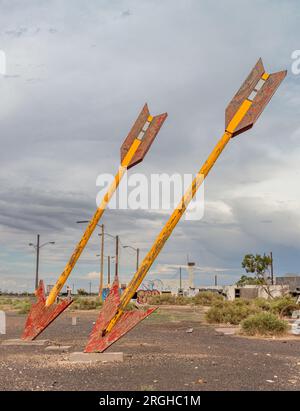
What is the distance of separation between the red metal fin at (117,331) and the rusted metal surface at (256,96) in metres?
4.31

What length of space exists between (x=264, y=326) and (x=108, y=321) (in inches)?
363

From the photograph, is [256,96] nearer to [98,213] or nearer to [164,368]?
[98,213]

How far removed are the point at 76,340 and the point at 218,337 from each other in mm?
4874

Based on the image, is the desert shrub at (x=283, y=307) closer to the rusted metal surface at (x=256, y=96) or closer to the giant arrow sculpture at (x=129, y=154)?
the giant arrow sculpture at (x=129, y=154)

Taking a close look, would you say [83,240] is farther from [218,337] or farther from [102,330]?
[218,337]

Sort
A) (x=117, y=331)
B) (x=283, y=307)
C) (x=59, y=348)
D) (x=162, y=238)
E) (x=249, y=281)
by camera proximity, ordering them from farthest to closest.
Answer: (x=249, y=281) < (x=283, y=307) < (x=59, y=348) < (x=162, y=238) < (x=117, y=331)

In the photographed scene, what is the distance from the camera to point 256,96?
11820 millimetres

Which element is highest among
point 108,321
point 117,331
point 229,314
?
point 108,321

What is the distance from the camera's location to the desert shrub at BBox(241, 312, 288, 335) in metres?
18.8

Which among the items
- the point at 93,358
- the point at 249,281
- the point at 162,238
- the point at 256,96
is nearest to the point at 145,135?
the point at 256,96

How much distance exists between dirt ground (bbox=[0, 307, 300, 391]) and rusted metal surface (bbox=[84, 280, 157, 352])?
0.57 meters

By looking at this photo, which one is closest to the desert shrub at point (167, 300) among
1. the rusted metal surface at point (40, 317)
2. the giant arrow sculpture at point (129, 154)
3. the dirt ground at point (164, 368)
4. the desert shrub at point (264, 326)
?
the desert shrub at point (264, 326)
